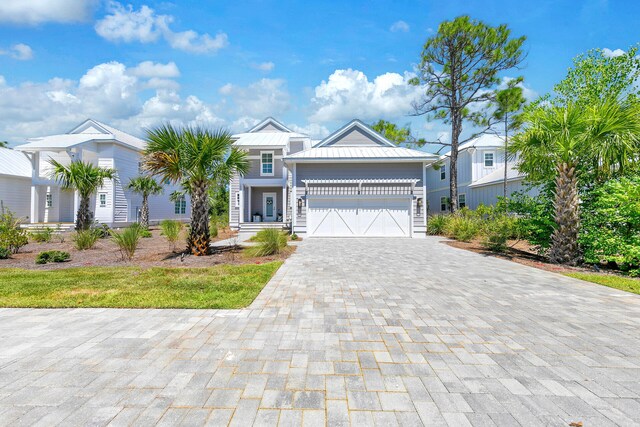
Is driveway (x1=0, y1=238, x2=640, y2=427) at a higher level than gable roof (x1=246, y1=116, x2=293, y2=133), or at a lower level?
lower

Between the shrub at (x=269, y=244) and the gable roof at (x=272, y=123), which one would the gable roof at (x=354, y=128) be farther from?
the shrub at (x=269, y=244)

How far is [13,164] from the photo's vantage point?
22812 mm

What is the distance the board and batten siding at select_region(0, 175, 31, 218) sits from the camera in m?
21.3

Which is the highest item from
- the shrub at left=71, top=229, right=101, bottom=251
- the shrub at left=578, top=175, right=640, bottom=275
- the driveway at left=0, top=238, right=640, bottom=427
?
the shrub at left=578, top=175, right=640, bottom=275

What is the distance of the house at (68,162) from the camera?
20.8m

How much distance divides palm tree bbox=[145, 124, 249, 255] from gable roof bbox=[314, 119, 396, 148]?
10.1m

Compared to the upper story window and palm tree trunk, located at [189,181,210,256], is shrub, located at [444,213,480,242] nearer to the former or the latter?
the upper story window

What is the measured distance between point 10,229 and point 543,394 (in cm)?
1449

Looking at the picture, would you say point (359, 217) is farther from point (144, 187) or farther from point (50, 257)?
point (144, 187)

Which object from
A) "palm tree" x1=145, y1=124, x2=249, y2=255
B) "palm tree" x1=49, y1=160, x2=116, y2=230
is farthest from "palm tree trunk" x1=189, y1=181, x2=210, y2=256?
"palm tree" x1=49, y1=160, x2=116, y2=230

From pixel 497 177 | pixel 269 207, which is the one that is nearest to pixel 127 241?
pixel 269 207

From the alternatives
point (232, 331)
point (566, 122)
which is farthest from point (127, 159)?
point (566, 122)

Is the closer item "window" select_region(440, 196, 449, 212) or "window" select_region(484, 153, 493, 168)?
"window" select_region(484, 153, 493, 168)

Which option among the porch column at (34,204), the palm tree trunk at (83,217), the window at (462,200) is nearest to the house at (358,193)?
the palm tree trunk at (83,217)
